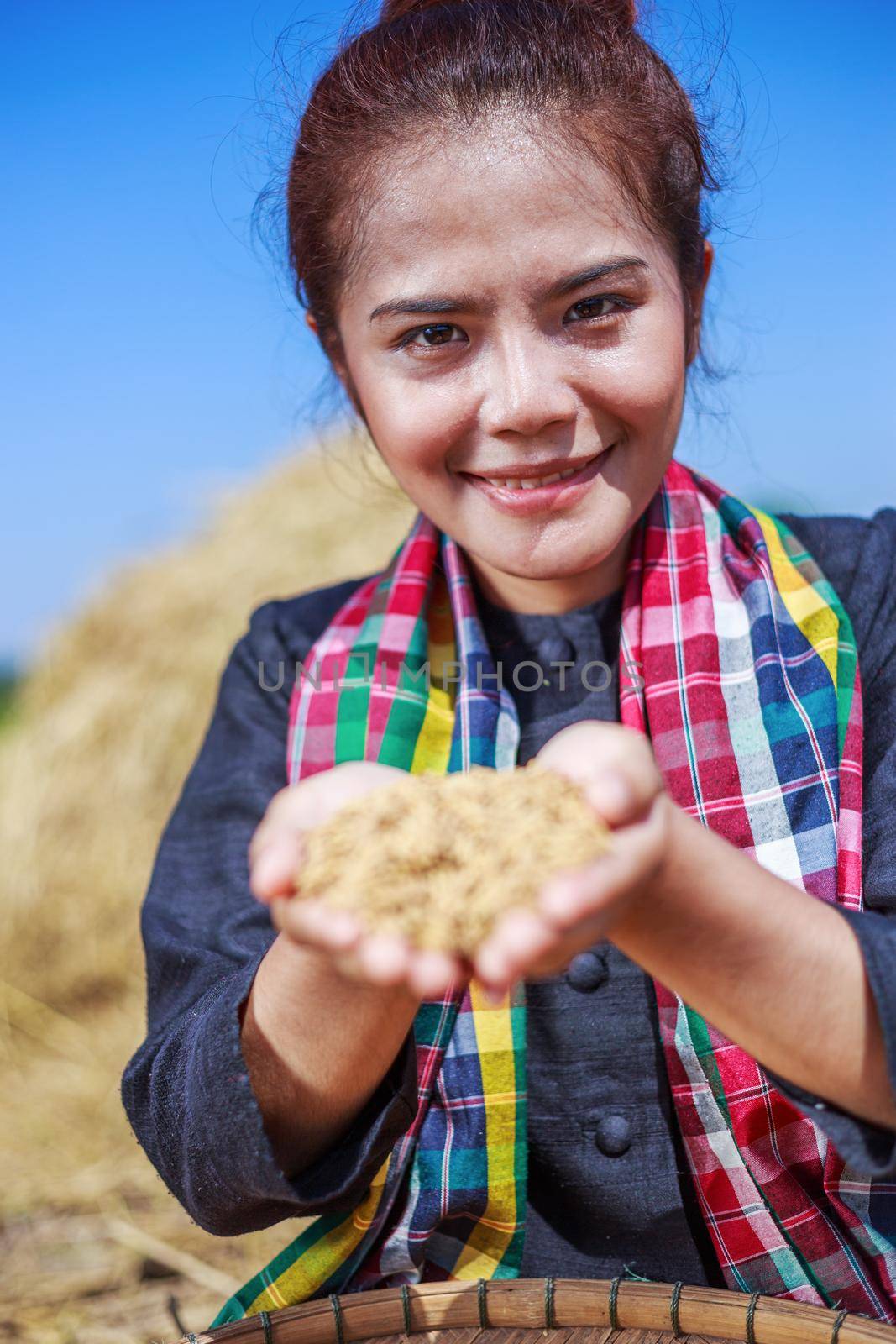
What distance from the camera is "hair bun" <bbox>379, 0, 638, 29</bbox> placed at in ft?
4.56

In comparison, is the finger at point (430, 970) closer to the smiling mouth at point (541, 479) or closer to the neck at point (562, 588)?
the smiling mouth at point (541, 479)

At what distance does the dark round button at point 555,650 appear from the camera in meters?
1.50

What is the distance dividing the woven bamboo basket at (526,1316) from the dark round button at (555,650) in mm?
674

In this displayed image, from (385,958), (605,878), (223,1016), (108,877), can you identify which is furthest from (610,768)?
(108,877)

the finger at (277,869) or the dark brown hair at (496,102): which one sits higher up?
the dark brown hair at (496,102)

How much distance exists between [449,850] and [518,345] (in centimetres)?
60

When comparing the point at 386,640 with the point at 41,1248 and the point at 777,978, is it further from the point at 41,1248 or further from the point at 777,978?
the point at 41,1248

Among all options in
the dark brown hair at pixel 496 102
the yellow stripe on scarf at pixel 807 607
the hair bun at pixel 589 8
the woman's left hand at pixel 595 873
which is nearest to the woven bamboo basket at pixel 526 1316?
the woman's left hand at pixel 595 873

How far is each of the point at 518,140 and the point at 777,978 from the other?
0.82m

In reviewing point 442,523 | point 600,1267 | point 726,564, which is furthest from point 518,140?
point 600,1267

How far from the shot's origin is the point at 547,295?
3.98 feet

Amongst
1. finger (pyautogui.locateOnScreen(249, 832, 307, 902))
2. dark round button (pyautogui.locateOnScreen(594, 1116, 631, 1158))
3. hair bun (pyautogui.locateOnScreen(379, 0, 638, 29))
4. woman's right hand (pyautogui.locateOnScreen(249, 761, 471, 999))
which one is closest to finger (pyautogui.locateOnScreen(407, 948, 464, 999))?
woman's right hand (pyautogui.locateOnScreen(249, 761, 471, 999))

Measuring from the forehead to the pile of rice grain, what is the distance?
566mm

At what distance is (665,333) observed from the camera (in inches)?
50.4
